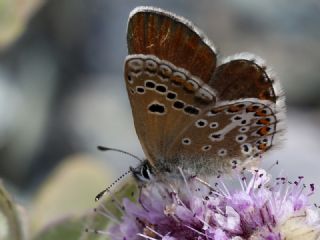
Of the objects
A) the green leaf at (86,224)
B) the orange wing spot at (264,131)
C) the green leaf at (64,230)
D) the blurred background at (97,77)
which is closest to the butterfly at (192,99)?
the orange wing spot at (264,131)

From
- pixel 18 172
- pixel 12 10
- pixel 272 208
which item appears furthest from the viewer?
pixel 18 172

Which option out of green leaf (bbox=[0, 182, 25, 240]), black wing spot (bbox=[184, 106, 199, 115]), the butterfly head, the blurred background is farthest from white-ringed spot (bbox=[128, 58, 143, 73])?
the blurred background

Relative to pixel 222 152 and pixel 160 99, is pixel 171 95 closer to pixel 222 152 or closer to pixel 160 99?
pixel 160 99

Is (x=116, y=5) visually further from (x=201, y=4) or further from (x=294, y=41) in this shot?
(x=294, y=41)

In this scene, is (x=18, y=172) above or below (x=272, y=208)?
below

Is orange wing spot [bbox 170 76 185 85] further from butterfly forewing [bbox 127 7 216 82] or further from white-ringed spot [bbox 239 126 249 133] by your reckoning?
white-ringed spot [bbox 239 126 249 133]

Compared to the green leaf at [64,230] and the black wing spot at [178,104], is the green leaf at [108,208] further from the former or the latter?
the black wing spot at [178,104]

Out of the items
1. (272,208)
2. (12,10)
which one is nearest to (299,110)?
(12,10)
